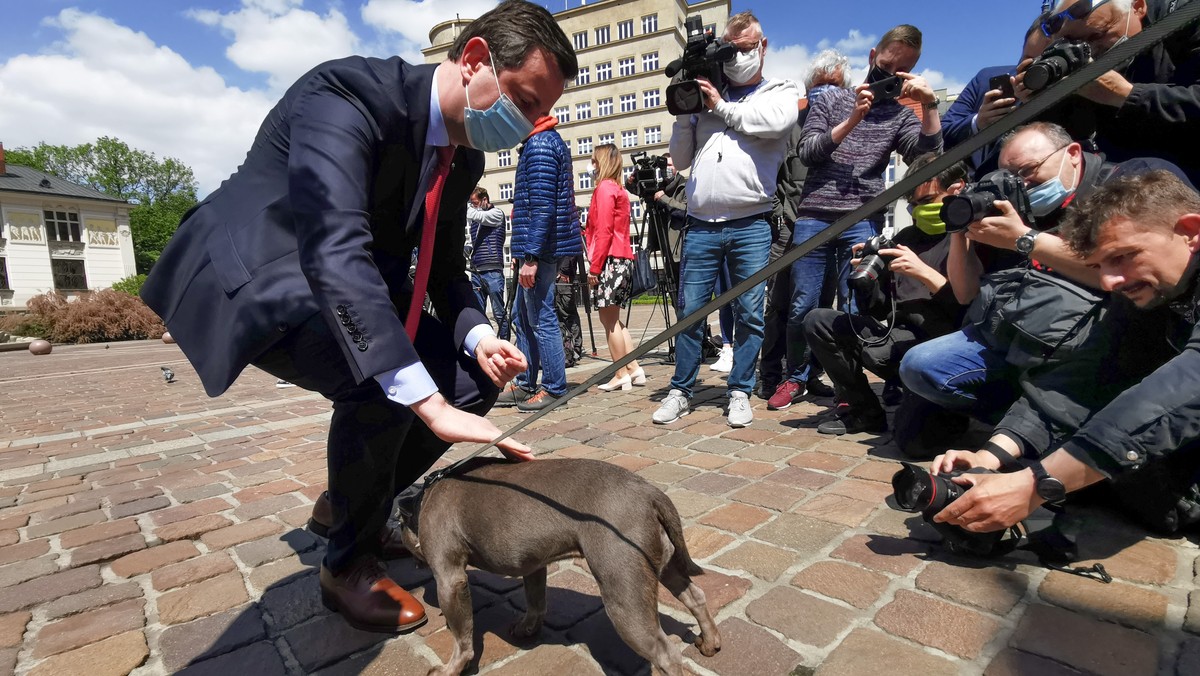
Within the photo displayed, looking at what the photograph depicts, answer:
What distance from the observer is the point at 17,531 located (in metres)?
3.39

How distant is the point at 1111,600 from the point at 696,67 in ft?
13.3

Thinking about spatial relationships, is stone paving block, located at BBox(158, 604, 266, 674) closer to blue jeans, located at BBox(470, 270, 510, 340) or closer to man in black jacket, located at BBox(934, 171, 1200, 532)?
man in black jacket, located at BBox(934, 171, 1200, 532)

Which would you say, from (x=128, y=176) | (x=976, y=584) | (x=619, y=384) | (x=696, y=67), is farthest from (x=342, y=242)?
(x=128, y=176)

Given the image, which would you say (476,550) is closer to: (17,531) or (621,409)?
(17,531)

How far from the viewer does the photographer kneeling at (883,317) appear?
13.1ft

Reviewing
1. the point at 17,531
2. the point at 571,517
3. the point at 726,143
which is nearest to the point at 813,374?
the point at 726,143

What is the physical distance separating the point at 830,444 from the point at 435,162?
316 cm

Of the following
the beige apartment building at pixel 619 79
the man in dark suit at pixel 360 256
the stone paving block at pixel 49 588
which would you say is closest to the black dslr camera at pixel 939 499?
the man in dark suit at pixel 360 256

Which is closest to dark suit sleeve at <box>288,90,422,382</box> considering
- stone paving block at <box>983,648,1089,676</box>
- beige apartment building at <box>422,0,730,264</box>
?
stone paving block at <box>983,648,1089,676</box>

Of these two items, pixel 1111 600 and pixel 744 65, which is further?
pixel 744 65

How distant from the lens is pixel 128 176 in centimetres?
6394

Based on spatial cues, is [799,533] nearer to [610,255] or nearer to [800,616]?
[800,616]

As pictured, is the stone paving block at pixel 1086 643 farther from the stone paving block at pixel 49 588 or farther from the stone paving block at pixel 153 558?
the stone paving block at pixel 49 588

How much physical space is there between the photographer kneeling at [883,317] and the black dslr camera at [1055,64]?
96 centimetres
